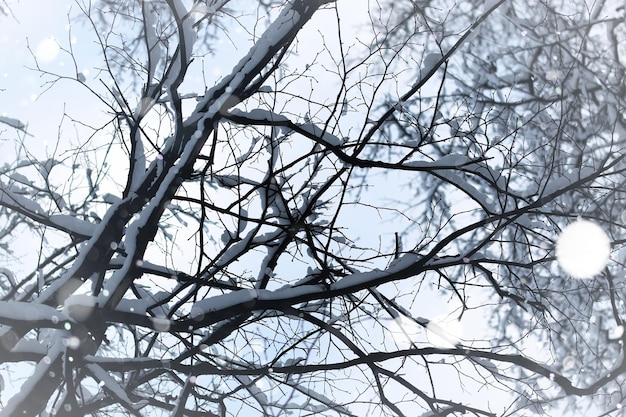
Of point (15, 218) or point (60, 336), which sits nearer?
point (60, 336)

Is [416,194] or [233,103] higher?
[416,194]

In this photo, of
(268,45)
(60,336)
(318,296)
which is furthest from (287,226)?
(60,336)

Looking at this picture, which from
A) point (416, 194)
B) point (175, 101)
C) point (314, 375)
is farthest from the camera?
point (416, 194)

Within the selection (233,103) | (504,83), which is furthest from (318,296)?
(504,83)

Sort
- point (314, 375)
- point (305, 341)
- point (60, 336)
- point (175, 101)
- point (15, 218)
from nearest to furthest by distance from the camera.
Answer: point (60, 336) → point (175, 101) → point (305, 341) → point (314, 375) → point (15, 218)

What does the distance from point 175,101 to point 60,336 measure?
1.30 meters

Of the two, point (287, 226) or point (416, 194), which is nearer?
point (287, 226)

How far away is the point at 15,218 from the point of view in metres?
5.16

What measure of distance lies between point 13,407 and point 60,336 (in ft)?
1.37

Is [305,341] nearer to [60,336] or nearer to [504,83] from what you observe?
[60,336]

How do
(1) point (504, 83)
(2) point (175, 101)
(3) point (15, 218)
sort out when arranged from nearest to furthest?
(2) point (175, 101) < (3) point (15, 218) < (1) point (504, 83)

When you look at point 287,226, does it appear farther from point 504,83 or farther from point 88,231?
point 504,83

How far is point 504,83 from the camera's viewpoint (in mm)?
6684

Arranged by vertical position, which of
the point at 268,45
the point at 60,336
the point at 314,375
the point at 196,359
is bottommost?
the point at 60,336
